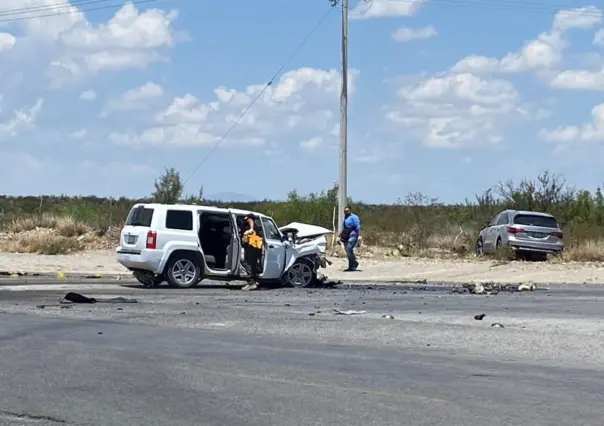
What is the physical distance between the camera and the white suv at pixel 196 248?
2442 cm

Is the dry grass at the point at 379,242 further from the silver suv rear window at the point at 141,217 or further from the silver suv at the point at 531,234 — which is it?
the silver suv rear window at the point at 141,217

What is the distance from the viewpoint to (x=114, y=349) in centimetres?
1342

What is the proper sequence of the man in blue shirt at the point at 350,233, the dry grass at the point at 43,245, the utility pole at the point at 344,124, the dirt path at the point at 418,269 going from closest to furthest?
the dirt path at the point at 418,269 < the man in blue shirt at the point at 350,233 < the dry grass at the point at 43,245 < the utility pole at the point at 344,124

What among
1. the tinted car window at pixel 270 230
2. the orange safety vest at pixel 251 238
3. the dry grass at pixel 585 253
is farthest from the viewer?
the dry grass at pixel 585 253

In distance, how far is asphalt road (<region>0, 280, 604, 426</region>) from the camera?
9469 millimetres

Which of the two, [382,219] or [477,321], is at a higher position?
[382,219]

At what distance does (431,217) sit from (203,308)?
95.6 ft

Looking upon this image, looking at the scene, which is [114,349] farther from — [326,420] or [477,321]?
[477,321]

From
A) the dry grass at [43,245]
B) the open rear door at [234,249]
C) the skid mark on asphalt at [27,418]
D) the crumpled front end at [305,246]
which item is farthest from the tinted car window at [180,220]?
the skid mark on asphalt at [27,418]

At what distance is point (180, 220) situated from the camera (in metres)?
24.7

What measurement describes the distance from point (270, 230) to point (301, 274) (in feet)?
4.57

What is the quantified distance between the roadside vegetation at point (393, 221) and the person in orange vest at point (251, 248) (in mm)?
14558

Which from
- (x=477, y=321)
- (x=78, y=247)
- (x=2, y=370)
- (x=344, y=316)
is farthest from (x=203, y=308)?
(x=78, y=247)

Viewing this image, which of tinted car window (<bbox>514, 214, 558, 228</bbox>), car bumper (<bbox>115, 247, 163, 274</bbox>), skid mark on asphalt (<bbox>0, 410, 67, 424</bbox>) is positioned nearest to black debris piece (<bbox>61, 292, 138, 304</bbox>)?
car bumper (<bbox>115, 247, 163, 274</bbox>)
